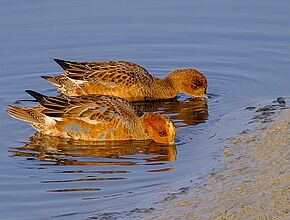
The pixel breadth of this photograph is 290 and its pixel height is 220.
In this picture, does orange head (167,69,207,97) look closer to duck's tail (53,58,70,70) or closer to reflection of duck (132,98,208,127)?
reflection of duck (132,98,208,127)

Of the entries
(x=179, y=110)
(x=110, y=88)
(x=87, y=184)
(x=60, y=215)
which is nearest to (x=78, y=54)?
(x=110, y=88)

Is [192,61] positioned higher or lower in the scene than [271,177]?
higher

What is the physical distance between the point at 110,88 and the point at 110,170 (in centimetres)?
416

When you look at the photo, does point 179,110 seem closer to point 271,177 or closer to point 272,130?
point 272,130

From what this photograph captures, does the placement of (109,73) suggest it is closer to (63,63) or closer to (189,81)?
(63,63)

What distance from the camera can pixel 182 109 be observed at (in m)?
14.3

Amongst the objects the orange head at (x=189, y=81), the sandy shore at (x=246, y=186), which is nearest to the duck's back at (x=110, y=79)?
the orange head at (x=189, y=81)

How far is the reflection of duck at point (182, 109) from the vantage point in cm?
1326

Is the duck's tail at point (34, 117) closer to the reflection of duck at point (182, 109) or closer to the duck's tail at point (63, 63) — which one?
the reflection of duck at point (182, 109)

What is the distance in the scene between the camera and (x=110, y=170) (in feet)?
35.5

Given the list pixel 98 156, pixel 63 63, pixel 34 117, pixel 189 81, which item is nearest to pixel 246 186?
pixel 98 156

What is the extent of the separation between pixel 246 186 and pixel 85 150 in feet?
10.8

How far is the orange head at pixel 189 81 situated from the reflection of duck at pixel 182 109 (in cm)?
13

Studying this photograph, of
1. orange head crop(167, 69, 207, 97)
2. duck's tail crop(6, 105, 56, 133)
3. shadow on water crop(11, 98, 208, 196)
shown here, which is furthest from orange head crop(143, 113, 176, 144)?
orange head crop(167, 69, 207, 97)
